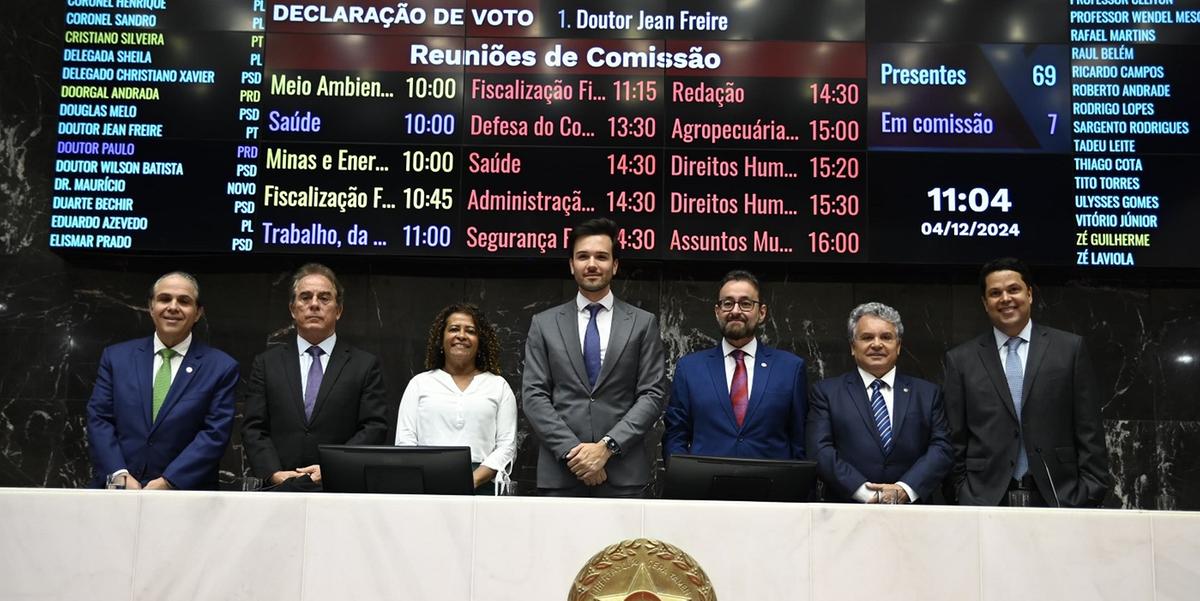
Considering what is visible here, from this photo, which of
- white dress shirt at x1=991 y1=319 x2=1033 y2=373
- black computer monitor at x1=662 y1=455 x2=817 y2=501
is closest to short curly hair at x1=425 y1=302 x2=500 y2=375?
black computer monitor at x1=662 y1=455 x2=817 y2=501

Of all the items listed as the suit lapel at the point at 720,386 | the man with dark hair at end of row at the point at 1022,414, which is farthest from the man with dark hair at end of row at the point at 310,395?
the man with dark hair at end of row at the point at 1022,414

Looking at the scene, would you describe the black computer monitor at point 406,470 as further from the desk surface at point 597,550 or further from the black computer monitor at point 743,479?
the black computer monitor at point 743,479

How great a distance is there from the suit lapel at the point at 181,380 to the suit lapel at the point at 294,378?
0.30 meters

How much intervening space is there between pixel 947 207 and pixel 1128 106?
903mm

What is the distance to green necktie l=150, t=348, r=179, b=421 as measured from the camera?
3.89m

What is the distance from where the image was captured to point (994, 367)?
3.88 metres

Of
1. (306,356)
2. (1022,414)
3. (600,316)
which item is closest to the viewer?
(1022,414)

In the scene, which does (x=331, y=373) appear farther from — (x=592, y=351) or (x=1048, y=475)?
(x=1048, y=475)

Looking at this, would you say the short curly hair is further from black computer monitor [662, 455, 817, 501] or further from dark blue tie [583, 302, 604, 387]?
black computer monitor [662, 455, 817, 501]

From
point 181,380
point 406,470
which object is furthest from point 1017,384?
point 181,380

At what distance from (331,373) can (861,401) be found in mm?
1892

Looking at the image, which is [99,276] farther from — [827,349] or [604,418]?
[827,349]

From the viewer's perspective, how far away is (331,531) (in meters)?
2.58

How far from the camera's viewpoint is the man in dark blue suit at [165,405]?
148 inches
